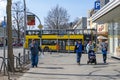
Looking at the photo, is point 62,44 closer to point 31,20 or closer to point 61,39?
point 61,39

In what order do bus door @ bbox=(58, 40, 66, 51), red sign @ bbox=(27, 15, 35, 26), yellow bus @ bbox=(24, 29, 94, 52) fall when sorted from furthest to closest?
bus door @ bbox=(58, 40, 66, 51) → yellow bus @ bbox=(24, 29, 94, 52) → red sign @ bbox=(27, 15, 35, 26)

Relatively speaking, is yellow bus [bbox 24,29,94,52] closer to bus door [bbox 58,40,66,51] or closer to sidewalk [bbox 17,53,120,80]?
bus door [bbox 58,40,66,51]

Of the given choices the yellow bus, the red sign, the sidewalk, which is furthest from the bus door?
the sidewalk

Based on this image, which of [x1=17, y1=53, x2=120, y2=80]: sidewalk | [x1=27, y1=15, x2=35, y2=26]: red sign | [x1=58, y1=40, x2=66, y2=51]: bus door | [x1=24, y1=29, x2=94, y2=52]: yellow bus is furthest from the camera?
[x1=58, y1=40, x2=66, y2=51]: bus door

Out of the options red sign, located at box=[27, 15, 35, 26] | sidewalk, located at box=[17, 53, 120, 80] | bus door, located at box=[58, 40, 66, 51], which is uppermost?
red sign, located at box=[27, 15, 35, 26]

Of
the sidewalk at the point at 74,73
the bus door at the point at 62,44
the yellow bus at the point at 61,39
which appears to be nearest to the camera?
the sidewalk at the point at 74,73

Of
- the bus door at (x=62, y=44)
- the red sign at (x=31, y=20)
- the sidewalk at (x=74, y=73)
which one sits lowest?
the sidewalk at (x=74, y=73)

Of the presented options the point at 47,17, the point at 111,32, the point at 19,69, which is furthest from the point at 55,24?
the point at 19,69

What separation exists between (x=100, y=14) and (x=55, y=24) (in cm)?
6833

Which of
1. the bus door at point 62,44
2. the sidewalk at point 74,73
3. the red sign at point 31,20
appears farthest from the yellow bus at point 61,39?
the sidewalk at point 74,73

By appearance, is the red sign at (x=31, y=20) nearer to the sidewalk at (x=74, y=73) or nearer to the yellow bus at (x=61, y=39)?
the sidewalk at (x=74, y=73)

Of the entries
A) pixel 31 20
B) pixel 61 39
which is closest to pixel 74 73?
pixel 31 20

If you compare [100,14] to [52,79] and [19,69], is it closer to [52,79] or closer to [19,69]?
[19,69]

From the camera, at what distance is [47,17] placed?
101562 millimetres
